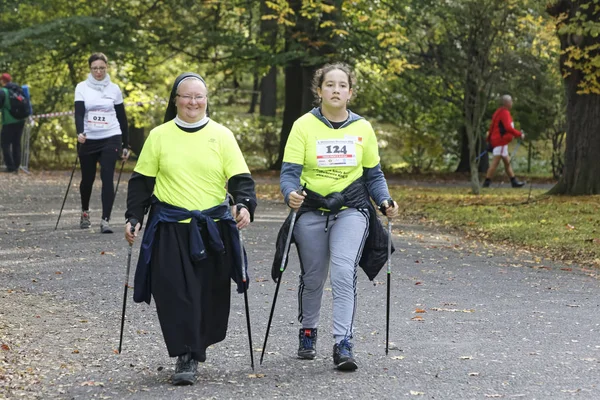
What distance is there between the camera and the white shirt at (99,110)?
13.4 metres

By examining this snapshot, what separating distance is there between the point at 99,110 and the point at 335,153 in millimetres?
7080

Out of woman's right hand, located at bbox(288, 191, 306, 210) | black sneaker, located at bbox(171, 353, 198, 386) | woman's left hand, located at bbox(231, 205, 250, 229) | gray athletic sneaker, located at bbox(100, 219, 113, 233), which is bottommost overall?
gray athletic sneaker, located at bbox(100, 219, 113, 233)

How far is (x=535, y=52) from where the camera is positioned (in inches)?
1048

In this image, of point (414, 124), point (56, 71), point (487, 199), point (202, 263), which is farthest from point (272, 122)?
point (202, 263)

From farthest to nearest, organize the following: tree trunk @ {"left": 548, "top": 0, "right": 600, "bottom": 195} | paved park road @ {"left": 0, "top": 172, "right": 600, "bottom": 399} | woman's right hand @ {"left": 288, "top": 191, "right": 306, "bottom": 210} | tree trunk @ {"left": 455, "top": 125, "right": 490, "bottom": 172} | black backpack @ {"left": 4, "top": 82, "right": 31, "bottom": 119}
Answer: tree trunk @ {"left": 455, "top": 125, "right": 490, "bottom": 172}
black backpack @ {"left": 4, "top": 82, "right": 31, "bottom": 119}
tree trunk @ {"left": 548, "top": 0, "right": 600, "bottom": 195}
woman's right hand @ {"left": 288, "top": 191, "right": 306, "bottom": 210}
paved park road @ {"left": 0, "top": 172, "right": 600, "bottom": 399}

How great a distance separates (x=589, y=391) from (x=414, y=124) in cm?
2476

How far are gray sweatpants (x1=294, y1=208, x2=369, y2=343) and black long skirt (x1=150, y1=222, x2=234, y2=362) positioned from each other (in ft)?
2.30

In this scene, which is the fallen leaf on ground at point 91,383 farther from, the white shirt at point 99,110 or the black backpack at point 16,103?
the black backpack at point 16,103

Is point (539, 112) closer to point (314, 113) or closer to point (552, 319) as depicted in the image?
point (552, 319)

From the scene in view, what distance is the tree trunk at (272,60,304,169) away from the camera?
29.7 m

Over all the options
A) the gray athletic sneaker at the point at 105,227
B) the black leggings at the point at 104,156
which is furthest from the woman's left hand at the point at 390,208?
the gray athletic sneaker at the point at 105,227

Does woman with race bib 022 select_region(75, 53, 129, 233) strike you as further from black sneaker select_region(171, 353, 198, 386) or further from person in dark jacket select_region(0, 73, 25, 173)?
person in dark jacket select_region(0, 73, 25, 173)

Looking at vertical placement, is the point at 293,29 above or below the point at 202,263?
above

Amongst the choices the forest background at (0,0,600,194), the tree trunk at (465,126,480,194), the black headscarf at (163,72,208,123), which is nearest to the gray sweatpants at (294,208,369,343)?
the black headscarf at (163,72,208,123)
